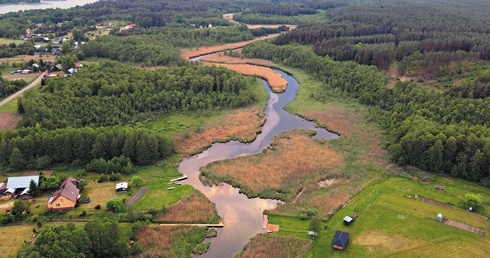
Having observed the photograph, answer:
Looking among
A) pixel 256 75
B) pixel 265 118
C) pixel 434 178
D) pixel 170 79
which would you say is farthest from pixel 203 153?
pixel 256 75

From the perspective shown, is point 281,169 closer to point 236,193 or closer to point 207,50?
point 236,193

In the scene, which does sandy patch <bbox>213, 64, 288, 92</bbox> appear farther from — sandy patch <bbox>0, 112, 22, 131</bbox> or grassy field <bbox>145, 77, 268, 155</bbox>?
sandy patch <bbox>0, 112, 22, 131</bbox>

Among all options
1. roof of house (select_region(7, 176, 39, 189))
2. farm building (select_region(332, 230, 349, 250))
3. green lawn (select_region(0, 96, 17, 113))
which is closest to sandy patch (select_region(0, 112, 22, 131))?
green lawn (select_region(0, 96, 17, 113))

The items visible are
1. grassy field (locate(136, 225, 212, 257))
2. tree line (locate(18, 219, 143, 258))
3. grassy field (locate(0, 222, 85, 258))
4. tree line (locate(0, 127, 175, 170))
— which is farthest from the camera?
tree line (locate(0, 127, 175, 170))

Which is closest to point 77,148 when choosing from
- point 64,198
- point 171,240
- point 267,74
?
point 64,198

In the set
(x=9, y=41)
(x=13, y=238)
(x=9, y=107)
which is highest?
(x=9, y=41)

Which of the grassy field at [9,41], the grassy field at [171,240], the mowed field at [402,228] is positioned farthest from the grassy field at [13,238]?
the grassy field at [9,41]

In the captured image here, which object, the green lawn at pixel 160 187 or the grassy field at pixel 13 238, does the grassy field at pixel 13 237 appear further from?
the green lawn at pixel 160 187
